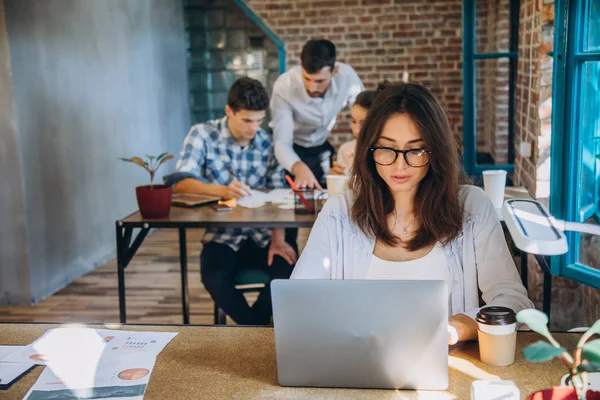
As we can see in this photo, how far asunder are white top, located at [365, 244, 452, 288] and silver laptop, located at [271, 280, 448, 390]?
55 cm

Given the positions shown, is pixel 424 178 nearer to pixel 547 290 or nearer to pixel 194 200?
pixel 547 290

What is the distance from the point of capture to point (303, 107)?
4.05m

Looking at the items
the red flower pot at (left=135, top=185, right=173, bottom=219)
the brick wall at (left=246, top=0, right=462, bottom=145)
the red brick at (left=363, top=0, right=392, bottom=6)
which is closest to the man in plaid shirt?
the red flower pot at (left=135, top=185, right=173, bottom=219)

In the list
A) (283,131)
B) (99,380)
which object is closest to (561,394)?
(99,380)

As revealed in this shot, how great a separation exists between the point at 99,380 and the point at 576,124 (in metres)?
1.52

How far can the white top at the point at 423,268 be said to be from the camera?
180cm

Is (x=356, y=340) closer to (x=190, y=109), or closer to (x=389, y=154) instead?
(x=389, y=154)

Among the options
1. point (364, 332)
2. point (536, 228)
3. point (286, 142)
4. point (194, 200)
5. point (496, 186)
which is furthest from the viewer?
point (286, 142)

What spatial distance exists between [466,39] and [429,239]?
7.44 ft

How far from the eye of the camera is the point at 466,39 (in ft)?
12.5

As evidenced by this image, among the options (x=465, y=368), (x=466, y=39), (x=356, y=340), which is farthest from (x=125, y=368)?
(x=466, y=39)

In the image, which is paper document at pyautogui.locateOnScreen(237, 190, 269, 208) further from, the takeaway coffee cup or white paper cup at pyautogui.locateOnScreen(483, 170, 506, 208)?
the takeaway coffee cup

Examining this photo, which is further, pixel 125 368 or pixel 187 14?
pixel 187 14

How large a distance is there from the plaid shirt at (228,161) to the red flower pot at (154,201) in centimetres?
27
